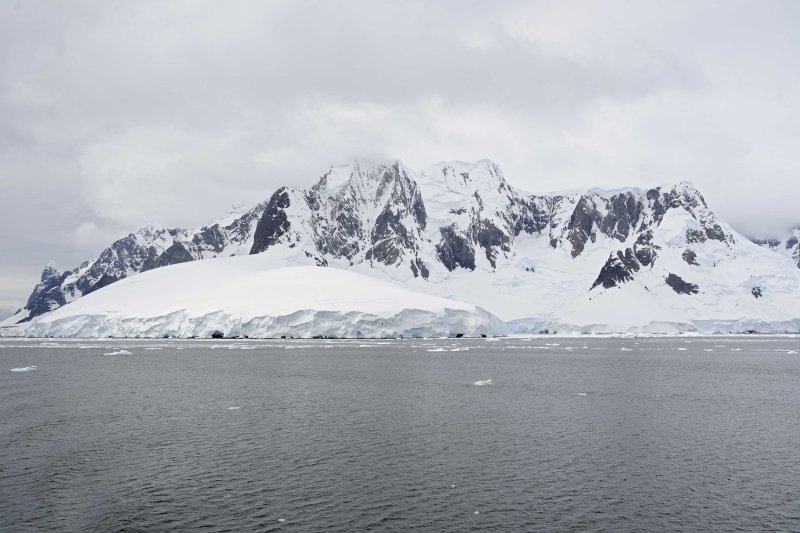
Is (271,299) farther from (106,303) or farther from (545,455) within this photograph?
(545,455)

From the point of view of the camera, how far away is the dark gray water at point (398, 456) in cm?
1983

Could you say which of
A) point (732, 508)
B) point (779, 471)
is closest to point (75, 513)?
point (732, 508)

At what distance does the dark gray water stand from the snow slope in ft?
285

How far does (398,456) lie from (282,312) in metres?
115

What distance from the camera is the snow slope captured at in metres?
142

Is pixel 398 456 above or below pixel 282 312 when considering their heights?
below

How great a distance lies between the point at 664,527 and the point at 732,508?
3453 millimetres

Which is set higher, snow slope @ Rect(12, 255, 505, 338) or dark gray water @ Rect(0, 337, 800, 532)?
snow slope @ Rect(12, 255, 505, 338)

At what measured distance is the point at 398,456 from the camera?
2775 cm

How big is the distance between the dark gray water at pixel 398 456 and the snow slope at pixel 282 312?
86867 millimetres

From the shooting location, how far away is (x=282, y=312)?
139875 mm

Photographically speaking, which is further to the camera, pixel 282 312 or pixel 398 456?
pixel 282 312

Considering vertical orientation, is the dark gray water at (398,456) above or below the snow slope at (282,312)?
below

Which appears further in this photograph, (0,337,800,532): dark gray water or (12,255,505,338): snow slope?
(12,255,505,338): snow slope
